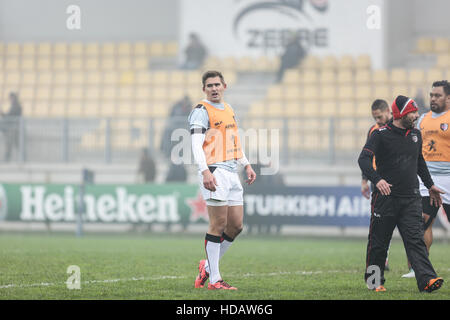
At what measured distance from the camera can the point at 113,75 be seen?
2659 cm

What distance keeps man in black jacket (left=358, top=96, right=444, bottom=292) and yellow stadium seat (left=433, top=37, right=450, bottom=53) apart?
18779 mm

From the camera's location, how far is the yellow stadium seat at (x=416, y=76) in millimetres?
23281

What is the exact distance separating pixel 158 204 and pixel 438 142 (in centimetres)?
982

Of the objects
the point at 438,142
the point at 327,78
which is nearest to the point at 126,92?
the point at 327,78

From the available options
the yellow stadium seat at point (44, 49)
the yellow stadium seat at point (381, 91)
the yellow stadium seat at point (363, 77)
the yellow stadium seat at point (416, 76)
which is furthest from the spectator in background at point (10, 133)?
the yellow stadium seat at point (416, 76)

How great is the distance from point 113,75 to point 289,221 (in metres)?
11.2

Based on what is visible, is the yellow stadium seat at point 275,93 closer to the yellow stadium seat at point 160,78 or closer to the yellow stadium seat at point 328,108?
the yellow stadium seat at point 328,108

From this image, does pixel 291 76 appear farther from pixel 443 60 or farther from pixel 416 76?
pixel 443 60

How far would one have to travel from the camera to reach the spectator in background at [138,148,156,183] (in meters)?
19.8

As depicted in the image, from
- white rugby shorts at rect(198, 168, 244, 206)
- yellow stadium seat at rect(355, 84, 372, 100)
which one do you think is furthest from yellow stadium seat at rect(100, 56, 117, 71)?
white rugby shorts at rect(198, 168, 244, 206)

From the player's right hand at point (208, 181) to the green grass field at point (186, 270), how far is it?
0.99 m

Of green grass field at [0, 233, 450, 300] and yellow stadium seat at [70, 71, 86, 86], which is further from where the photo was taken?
yellow stadium seat at [70, 71, 86, 86]

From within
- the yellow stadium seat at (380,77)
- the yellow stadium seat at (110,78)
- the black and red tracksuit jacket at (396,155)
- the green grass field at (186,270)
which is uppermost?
the yellow stadium seat at (110,78)

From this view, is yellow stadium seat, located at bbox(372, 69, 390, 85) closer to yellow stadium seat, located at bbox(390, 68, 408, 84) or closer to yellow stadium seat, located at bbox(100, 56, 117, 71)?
yellow stadium seat, located at bbox(390, 68, 408, 84)
